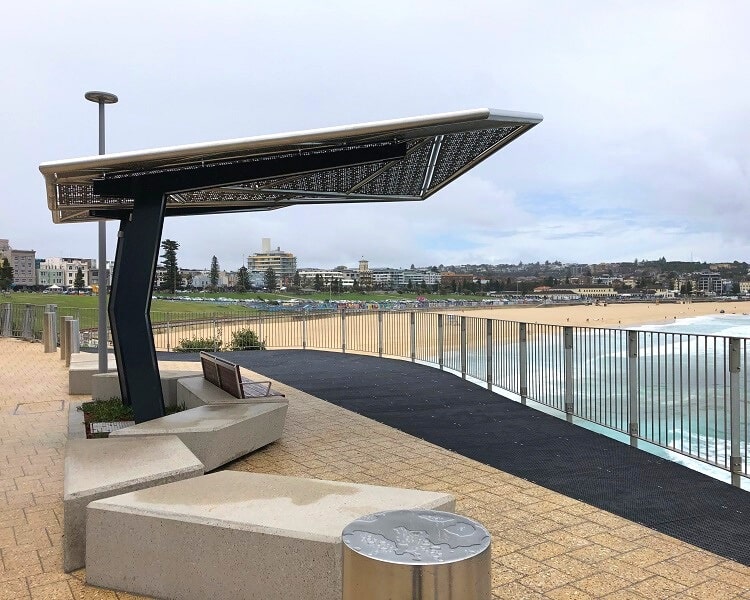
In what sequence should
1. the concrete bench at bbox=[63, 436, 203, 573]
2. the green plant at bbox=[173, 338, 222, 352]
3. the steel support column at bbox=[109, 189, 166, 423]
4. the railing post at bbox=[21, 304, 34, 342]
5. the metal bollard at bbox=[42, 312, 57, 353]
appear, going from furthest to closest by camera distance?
the railing post at bbox=[21, 304, 34, 342] → the green plant at bbox=[173, 338, 222, 352] → the metal bollard at bbox=[42, 312, 57, 353] → the steel support column at bbox=[109, 189, 166, 423] → the concrete bench at bbox=[63, 436, 203, 573]

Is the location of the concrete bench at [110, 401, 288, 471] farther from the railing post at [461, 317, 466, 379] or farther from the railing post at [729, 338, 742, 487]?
the railing post at [461, 317, 466, 379]

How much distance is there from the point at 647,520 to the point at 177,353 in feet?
57.5

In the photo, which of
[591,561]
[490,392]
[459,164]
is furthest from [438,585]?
[490,392]

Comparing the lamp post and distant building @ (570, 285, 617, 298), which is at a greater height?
the lamp post

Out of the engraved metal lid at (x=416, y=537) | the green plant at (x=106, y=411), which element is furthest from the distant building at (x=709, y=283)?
the engraved metal lid at (x=416, y=537)

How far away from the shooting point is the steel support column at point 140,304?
7730 millimetres

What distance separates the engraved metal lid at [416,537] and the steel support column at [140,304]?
565cm

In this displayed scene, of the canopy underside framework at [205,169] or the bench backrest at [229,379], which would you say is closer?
the canopy underside framework at [205,169]

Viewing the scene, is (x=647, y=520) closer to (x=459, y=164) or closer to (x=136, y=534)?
(x=136, y=534)

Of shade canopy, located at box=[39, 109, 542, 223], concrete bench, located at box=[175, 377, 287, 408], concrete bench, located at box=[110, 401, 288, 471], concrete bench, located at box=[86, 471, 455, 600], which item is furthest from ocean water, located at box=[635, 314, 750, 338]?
concrete bench, located at box=[86, 471, 455, 600]

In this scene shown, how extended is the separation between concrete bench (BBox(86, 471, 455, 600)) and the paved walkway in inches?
11.0

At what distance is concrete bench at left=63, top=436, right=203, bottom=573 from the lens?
4.34 meters

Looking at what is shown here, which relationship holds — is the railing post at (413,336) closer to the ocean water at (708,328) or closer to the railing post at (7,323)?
the railing post at (7,323)

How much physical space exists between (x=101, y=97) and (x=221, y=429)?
7700mm
